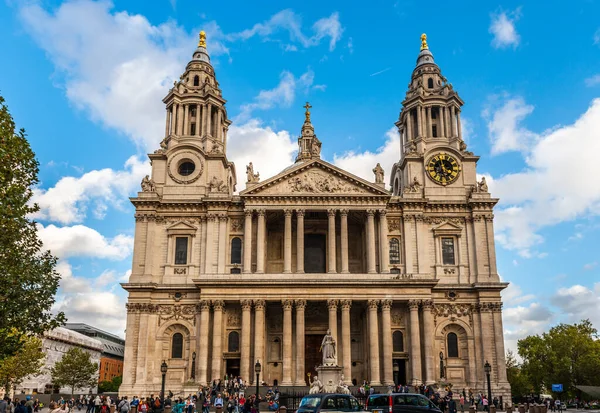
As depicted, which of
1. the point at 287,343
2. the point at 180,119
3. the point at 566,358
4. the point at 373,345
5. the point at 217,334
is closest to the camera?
the point at 373,345

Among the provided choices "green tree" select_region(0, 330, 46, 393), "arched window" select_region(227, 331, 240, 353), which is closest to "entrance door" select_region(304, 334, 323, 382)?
"arched window" select_region(227, 331, 240, 353)

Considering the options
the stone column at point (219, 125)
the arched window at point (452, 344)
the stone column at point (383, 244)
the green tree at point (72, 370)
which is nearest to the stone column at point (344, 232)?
the stone column at point (383, 244)

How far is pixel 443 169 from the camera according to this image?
55375mm

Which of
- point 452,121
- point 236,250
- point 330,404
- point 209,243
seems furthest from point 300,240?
point 330,404

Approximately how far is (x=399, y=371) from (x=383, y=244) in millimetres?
10441

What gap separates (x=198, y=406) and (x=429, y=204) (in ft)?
85.8

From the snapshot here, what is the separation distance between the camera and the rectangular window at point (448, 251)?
52.7m

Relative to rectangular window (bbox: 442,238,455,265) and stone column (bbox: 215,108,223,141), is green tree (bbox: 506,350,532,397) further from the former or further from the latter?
stone column (bbox: 215,108,223,141)

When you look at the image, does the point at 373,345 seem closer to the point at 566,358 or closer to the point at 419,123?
the point at 419,123

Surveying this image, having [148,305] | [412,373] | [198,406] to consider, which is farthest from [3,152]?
[412,373]

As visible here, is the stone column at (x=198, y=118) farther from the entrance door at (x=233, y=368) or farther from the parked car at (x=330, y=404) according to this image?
the parked car at (x=330, y=404)

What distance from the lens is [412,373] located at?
47.5 metres

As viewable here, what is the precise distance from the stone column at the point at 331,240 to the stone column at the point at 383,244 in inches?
160

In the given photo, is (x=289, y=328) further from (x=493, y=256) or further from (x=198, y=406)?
(x=493, y=256)
